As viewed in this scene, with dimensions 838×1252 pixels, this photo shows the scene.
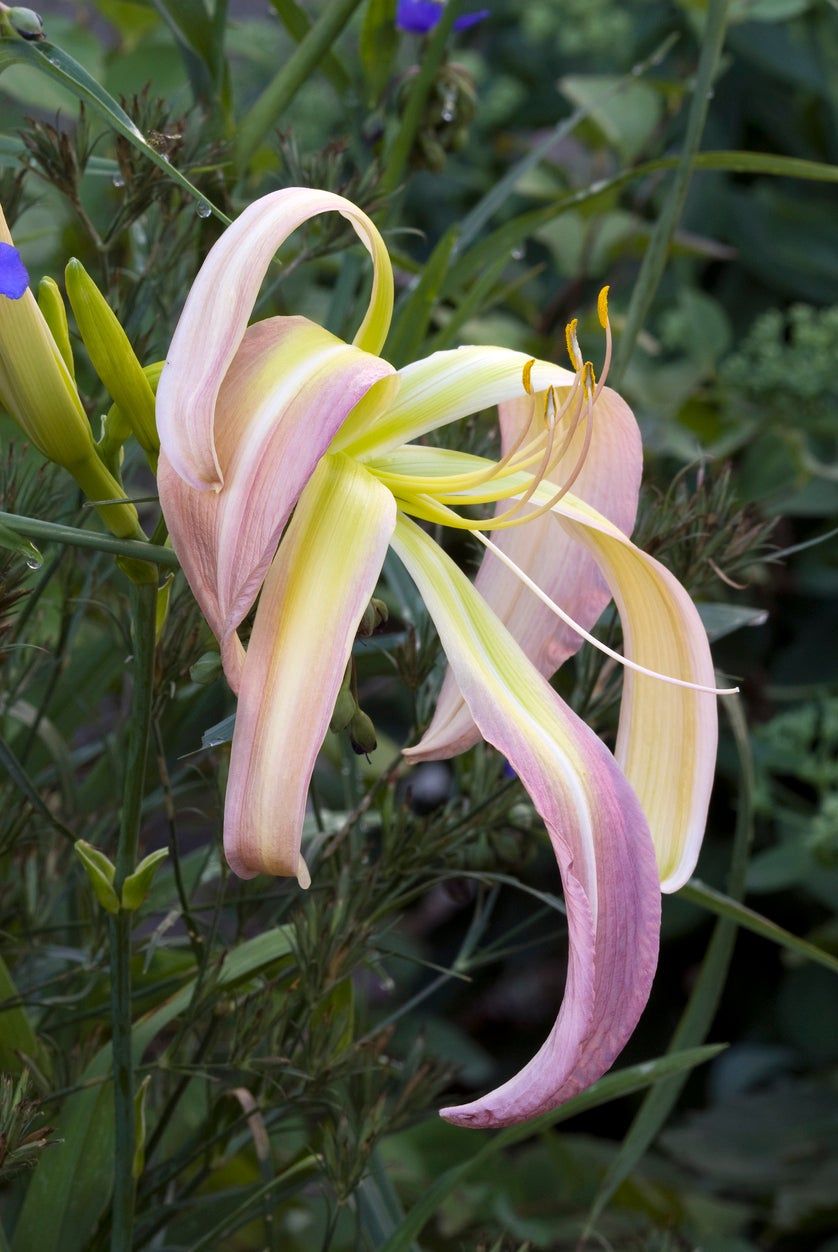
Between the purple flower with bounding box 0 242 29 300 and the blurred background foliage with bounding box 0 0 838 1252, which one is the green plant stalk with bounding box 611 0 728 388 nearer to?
the blurred background foliage with bounding box 0 0 838 1252

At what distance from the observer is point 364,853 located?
0.37 m

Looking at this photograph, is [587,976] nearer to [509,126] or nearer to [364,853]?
[364,853]

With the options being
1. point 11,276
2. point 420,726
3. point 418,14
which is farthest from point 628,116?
point 11,276

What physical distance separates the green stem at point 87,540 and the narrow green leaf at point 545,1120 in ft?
0.60

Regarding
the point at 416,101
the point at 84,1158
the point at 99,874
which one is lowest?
the point at 84,1158

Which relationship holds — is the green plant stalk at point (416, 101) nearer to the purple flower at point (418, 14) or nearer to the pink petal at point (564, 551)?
the purple flower at point (418, 14)

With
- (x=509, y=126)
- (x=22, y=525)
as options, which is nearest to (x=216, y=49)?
(x=22, y=525)

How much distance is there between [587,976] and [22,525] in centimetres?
11

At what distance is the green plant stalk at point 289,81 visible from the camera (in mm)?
401

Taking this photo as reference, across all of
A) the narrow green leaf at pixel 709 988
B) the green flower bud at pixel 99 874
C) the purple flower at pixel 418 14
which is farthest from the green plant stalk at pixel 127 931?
the purple flower at pixel 418 14

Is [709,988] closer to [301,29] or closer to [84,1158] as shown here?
[84,1158]

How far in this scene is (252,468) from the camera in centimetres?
20

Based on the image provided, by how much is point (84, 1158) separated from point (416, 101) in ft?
1.05

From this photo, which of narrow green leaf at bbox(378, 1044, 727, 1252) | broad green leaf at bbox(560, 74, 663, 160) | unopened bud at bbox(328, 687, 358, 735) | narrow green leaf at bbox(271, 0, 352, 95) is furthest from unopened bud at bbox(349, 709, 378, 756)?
broad green leaf at bbox(560, 74, 663, 160)
